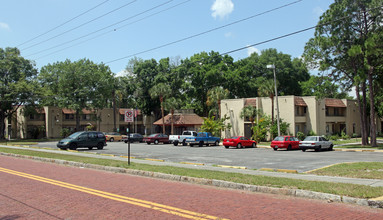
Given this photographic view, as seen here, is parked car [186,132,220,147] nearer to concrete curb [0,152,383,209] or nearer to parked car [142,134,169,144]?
parked car [142,134,169,144]

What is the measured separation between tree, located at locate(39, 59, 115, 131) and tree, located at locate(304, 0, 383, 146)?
137 feet

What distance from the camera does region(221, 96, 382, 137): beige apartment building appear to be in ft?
150

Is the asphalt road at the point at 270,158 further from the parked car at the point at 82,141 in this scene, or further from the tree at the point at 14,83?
the tree at the point at 14,83

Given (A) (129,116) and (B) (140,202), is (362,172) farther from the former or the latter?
(A) (129,116)

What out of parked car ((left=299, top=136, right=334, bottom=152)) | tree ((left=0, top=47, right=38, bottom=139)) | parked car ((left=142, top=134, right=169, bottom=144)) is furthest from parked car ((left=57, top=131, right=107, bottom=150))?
tree ((left=0, top=47, right=38, bottom=139))

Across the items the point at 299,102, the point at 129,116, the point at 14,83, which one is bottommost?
the point at 129,116

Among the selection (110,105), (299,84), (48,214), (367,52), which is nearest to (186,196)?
(48,214)

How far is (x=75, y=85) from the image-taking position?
211 feet

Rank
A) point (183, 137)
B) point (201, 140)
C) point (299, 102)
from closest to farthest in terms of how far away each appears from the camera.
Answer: point (201, 140), point (183, 137), point (299, 102)

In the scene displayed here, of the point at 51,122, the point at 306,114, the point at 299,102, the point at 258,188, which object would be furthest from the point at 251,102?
the point at 51,122

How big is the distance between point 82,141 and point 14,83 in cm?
3432

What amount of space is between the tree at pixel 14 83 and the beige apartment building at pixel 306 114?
111 ft

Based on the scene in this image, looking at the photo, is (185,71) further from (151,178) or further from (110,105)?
(151,178)

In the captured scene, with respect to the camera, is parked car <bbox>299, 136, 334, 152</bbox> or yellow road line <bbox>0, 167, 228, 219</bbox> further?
parked car <bbox>299, 136, 334, 152</bbox>
